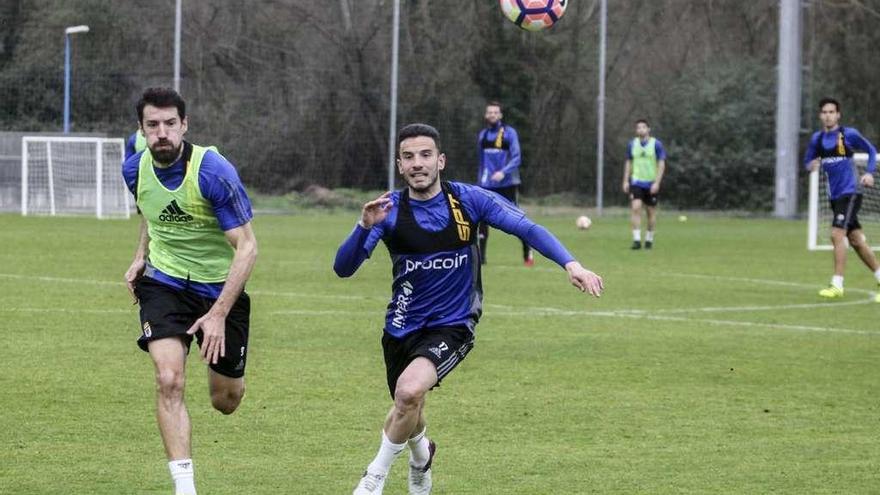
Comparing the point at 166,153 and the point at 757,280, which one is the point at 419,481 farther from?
the point at 757,280

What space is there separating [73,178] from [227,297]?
27.6 metres

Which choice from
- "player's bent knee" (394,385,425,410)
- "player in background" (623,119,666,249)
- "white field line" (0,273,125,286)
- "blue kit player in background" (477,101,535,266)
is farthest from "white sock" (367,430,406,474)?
"player in background" (623,119,666,249)

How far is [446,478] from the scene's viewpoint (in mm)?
7824

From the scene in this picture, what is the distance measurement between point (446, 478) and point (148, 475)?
151 cm

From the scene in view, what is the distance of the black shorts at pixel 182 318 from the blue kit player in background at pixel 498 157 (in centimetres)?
1479

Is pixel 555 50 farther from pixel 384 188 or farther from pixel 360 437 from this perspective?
pixel 360 437

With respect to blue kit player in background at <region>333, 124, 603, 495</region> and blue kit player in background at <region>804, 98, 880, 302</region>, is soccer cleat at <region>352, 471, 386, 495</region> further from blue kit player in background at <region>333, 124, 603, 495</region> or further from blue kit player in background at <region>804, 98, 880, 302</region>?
blue kit player in background at <region>804, 98, 880, 302</region>

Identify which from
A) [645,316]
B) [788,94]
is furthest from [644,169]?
[645,316]

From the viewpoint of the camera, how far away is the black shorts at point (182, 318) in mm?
7277

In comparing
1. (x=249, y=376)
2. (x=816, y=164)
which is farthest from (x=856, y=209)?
(x=249, y=376)

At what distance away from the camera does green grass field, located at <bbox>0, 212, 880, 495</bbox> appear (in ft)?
25.9

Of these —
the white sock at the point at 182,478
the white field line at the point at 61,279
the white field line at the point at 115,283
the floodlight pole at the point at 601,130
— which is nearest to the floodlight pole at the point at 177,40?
the floodlight pole at the point at 601,130

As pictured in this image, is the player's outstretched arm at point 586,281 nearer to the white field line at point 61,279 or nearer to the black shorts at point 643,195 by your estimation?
the white field line at point 61,279

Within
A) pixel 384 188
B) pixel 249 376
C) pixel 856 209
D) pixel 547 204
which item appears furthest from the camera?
pixel 547 204
